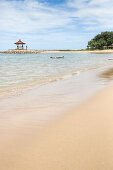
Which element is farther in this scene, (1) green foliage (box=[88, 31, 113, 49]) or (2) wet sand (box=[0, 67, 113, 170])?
(1) green foliage (box=[88, 31, 113, 49])

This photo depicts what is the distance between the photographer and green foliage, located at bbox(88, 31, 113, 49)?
9389 cm

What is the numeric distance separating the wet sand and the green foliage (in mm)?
94993

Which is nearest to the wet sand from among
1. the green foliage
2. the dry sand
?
the dry sand

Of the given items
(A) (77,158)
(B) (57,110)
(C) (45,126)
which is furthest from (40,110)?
(A) (77,158)

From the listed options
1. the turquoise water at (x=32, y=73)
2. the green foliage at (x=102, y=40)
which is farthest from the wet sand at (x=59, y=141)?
the green foliage at (x=102, y=40)

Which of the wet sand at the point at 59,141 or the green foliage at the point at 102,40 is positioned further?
the green foliage at the point at 102,40

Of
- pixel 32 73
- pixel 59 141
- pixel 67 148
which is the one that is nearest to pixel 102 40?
pixel 32 73

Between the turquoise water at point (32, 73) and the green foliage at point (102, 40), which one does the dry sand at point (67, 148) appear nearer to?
the turquoise water at point (32, 73)

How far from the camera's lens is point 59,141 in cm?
252

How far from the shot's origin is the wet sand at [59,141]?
203 cm

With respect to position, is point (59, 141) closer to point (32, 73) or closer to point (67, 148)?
point (67, 148)

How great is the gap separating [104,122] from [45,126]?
1.09 m

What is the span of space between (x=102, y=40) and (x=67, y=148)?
99577 millimetres

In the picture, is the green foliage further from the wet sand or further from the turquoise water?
the wet sand
